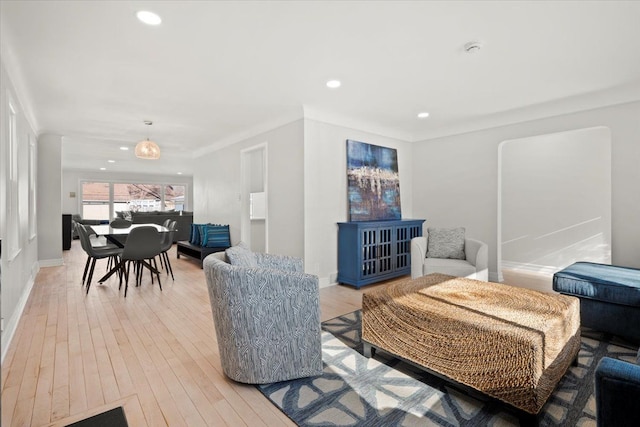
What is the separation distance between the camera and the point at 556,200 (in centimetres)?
513

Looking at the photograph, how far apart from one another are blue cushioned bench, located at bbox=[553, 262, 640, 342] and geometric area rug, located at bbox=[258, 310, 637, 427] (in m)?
0.27

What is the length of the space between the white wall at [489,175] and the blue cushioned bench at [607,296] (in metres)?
0.87

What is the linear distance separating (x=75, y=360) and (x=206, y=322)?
1.01 m

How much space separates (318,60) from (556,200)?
14.5ft

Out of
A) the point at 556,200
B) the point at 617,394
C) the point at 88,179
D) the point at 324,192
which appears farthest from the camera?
the point at 88,179

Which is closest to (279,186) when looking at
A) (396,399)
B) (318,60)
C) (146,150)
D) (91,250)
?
(146,150)

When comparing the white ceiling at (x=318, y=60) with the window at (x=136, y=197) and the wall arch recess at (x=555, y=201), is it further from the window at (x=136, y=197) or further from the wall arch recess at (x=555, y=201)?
the window at (x=136, y=197)

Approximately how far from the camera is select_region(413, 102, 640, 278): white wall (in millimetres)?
3572

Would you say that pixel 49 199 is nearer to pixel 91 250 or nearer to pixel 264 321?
pixel 91 250

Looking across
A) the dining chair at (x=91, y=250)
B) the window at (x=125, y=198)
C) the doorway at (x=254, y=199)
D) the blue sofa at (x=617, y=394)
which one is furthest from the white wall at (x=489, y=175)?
the window at (x=125, y=198)

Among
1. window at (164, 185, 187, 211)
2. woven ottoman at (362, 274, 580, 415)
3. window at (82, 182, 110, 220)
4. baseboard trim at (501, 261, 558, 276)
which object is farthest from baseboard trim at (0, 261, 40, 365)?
window at (164, 185, 187, 211)

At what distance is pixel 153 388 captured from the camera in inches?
82.0

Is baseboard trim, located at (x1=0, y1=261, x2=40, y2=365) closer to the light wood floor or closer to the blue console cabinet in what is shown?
the light wood floor

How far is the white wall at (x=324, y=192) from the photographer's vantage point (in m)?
4.25
